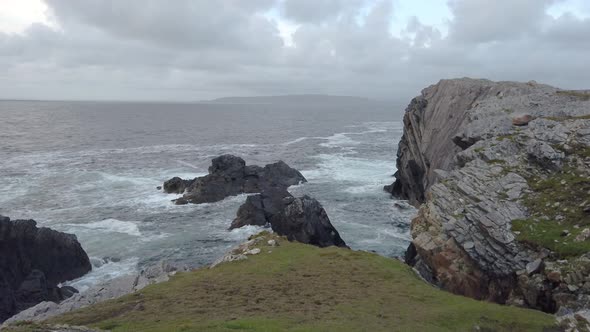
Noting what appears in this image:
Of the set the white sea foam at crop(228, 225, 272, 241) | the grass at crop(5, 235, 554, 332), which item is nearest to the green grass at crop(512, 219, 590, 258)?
the grass at crop(5, 235, 554, 332)

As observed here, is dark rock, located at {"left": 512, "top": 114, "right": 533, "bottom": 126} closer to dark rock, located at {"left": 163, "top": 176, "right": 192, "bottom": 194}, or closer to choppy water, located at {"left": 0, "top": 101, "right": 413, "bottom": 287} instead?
choppy water, located at {"left": 0, "top": 101, "right": 413, "bottom": 287}

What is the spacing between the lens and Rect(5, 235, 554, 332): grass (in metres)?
16.9

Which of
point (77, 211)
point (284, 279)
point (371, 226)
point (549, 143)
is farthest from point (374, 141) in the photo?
point (284, 279)

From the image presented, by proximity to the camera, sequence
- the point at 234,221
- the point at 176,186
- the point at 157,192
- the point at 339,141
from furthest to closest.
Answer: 1. the point at 339,141
2. the point at 176,186
3. the point at 157,192
4. the point at 234,221

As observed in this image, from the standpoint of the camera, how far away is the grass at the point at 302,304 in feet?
55.4

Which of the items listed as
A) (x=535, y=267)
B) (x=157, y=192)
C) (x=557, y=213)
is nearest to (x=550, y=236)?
(x=535, y=267)

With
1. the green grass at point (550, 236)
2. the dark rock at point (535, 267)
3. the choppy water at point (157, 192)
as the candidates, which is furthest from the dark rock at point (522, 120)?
the dark rock at point (535, 267)

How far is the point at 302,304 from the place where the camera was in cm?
1936

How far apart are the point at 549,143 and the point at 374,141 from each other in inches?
3580

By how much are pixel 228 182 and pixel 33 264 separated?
97.3ft

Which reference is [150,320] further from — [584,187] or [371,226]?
[371,226]

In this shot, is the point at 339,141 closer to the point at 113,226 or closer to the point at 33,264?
the point at 113,226

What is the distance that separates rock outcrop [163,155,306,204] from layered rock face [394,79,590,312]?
30.6 meters

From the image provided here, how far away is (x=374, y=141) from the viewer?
12025 cm
